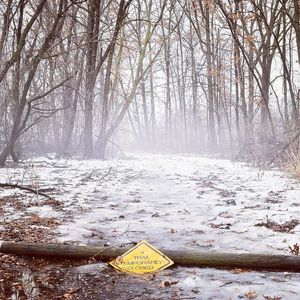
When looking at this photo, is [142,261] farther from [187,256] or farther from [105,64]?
[105,64]

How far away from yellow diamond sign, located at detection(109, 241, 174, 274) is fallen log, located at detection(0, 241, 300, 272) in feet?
0.26

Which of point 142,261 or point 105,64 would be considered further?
point 105,64

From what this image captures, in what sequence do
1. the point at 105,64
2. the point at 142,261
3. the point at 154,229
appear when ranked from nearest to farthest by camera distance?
the point at 142,261
the point at 154,229
the point at 105,64

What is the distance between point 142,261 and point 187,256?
0.34m

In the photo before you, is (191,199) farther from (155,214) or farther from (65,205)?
(65,205)

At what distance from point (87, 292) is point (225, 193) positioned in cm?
446

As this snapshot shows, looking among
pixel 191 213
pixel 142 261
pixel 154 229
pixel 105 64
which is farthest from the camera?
pixel 105 64

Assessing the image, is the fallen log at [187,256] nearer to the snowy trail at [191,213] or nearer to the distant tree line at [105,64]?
the snowy trail at [191,213]

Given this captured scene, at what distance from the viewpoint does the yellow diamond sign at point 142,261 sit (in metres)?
2.95

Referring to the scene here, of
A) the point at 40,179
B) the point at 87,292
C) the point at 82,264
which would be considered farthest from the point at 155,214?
the point at 40,179

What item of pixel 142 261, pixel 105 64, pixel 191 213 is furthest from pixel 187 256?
pixel 105 64

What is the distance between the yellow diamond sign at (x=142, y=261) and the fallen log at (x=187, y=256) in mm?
80

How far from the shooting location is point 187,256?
3066 mm

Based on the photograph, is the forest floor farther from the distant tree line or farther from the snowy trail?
the distant tree line
